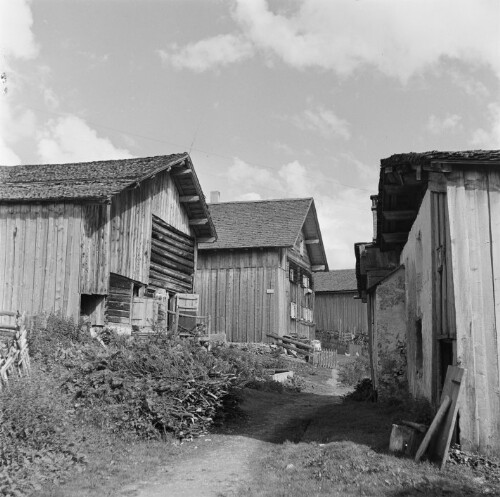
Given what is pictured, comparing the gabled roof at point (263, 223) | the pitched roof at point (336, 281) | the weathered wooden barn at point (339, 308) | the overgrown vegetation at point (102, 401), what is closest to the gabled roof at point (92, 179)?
the gabled roof at point (263, 223)

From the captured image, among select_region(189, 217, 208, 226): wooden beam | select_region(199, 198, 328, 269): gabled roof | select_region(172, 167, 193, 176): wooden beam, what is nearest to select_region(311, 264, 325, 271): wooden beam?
select_region(199, 198, 328, 269): gabled roof

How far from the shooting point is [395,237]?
1523 cm

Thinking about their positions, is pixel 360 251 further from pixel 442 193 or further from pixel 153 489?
pixel 153 489

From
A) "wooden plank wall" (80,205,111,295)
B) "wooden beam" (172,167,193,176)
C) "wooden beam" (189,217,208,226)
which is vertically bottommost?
"wooden plank wall" (80,205,111,295)

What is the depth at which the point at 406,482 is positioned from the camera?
7195mm

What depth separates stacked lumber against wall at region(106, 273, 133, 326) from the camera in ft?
60.0

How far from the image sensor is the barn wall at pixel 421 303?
10.2 metres

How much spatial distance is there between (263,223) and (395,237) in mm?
15496

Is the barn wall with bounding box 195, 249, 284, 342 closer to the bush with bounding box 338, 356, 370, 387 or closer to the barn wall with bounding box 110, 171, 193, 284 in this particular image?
the bush with bounding box 338, 356, 370, 387

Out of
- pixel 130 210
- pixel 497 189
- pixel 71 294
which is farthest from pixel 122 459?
pixel 130 210

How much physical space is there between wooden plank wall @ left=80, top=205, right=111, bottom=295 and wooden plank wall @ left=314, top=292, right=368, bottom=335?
29083 mm

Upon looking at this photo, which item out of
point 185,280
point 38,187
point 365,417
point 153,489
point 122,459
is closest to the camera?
point 153,489

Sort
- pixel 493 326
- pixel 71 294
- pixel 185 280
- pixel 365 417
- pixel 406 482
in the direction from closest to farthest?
pixel 406 482
pixel 493 326
pixel 365 417
pixel 71 294
pixel 185 280

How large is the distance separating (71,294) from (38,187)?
3.83 metres
